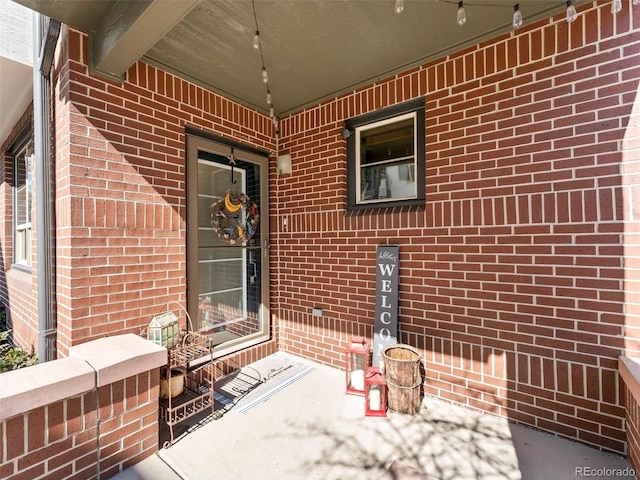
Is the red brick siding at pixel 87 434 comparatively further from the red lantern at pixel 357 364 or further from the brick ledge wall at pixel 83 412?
the red lantern at pixel 357 364

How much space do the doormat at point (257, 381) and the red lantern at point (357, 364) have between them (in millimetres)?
571

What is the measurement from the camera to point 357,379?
8.85 ft

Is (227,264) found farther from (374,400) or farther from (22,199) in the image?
(22,199)

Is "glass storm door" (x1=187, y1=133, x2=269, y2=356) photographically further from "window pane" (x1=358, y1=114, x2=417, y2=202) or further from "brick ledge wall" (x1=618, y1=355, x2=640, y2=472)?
"brick ledge wall" (x1=618, y1=355, x2=640, y2=472)

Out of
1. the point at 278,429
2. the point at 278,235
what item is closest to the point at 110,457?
the point at 278,429

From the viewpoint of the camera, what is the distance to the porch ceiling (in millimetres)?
1907

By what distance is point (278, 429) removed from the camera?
2.18 m

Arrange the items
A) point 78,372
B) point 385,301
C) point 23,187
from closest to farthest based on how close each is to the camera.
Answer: point 78,372
point 385,301
point 23,187

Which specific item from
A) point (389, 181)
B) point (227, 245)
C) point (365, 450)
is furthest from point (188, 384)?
point (389, 181)

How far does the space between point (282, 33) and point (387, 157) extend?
142cm

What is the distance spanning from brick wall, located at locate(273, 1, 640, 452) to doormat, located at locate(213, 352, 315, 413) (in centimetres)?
88

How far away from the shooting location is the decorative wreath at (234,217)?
121 inches

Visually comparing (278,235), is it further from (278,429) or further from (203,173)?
(278,429)

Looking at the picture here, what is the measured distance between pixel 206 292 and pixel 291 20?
255cm
